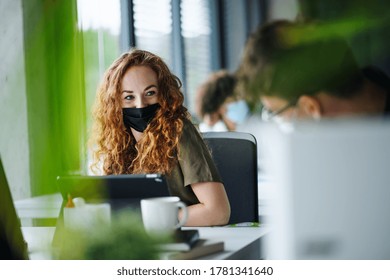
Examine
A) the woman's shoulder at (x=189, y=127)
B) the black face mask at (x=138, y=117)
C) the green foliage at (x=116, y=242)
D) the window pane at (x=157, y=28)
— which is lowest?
the green foliage at (x=116, y=242)

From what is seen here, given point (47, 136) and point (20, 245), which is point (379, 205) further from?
Result: point (47, 136)

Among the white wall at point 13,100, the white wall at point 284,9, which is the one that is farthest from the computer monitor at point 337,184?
the white wall at point 13,100

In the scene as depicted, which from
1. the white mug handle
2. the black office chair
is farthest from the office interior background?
the white mug handle

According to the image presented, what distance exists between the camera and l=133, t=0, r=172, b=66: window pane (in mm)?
1248

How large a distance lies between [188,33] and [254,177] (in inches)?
12.2

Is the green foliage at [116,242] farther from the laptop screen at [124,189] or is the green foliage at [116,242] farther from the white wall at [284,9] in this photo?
the white wall at [284,9]

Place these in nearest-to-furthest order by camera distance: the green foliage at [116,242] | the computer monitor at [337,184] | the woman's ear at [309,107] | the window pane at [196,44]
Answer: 1. the computer monitor at [337,184]
2. the woman's ear at [309,107]
3. the green foliage at [116,242]
4. the window pane at [196,44]

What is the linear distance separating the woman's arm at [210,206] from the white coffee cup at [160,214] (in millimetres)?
164

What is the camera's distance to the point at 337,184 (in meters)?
0.74

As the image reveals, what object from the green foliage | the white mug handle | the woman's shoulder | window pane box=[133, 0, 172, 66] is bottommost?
the green foliage

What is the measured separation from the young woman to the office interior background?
0.09 feet

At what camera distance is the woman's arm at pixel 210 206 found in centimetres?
124

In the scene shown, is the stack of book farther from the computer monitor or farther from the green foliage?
the computer monitor
